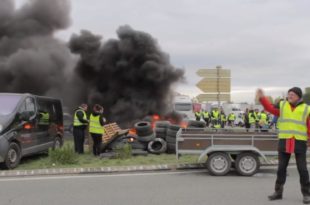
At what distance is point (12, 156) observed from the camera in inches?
355

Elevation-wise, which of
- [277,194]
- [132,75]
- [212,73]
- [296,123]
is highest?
[132,75]

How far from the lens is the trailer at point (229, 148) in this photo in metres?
8.12

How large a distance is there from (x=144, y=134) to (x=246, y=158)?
408cm

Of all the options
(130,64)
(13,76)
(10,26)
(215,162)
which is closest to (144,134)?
(215,162)

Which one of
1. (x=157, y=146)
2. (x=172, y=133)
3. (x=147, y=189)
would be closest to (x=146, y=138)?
(x=157, y=146)

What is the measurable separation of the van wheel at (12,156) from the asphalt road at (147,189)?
970mm

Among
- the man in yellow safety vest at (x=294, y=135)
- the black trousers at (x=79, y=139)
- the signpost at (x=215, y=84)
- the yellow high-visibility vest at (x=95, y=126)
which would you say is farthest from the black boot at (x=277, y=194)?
the signpost at (x=215, y=84)

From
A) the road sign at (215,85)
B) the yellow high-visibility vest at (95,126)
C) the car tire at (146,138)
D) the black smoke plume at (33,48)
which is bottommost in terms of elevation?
the car tire at (146,138)

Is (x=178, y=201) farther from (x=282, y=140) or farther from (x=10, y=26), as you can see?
(x=10, y=26)

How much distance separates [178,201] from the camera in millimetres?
5855

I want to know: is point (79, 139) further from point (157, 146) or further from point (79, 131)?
point (157, 146)

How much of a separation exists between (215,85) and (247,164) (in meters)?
11.1

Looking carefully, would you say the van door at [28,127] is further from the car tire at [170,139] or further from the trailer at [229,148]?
the trailer at [229,148]

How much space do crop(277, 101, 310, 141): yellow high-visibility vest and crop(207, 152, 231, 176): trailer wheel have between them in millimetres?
2327
